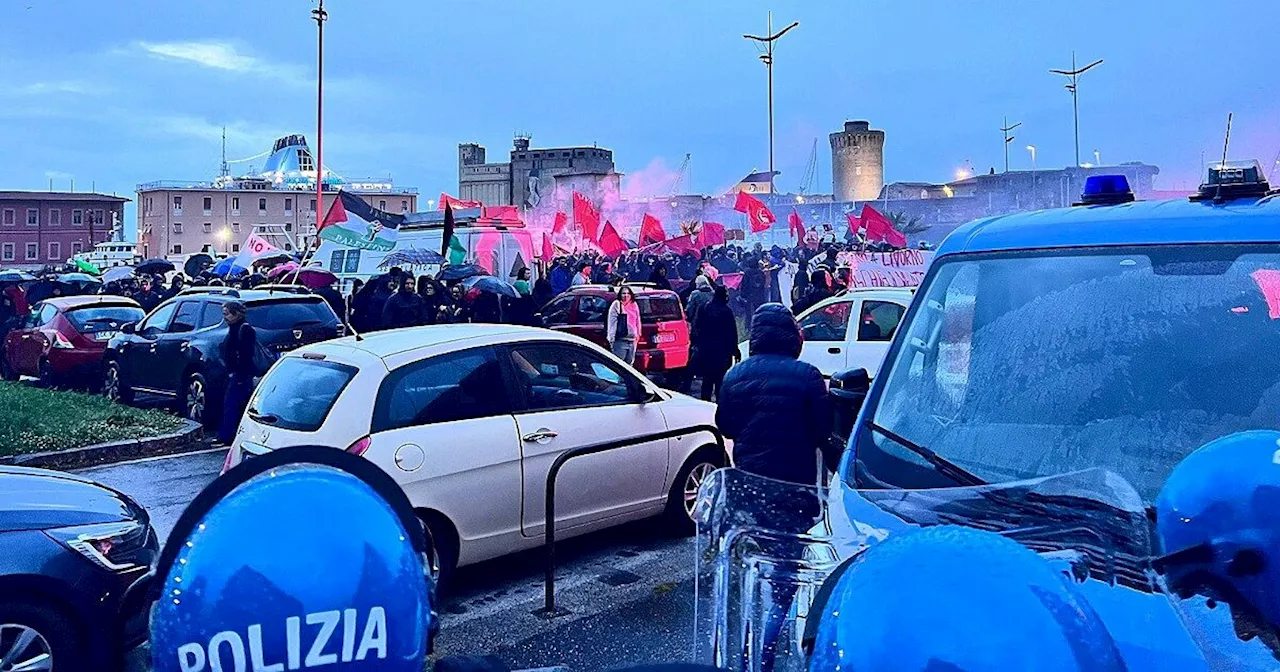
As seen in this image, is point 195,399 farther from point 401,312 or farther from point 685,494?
point 685,494

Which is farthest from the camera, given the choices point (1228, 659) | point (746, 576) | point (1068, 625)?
point (746, 576)

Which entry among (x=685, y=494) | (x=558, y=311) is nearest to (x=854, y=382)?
(x=685, y=494)

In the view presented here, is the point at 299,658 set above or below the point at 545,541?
above

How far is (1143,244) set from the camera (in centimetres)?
321

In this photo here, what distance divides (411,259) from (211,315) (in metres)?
10.4

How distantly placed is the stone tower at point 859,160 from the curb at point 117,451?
305 feet

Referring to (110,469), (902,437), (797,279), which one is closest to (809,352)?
(797,279)

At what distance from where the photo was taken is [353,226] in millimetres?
20797

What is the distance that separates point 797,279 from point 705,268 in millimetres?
2577

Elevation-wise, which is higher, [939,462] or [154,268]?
[154,268]

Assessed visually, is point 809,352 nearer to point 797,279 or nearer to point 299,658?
point 797,279

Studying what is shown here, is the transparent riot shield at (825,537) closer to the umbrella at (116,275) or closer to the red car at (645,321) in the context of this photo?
the red car at (645,321)

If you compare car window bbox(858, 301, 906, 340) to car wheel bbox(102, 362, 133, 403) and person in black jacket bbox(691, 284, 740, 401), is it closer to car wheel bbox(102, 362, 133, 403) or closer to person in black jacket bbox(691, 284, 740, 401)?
person in black jacket bbox(691, 284, 740, 401)

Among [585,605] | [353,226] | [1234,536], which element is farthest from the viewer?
[353,226]
